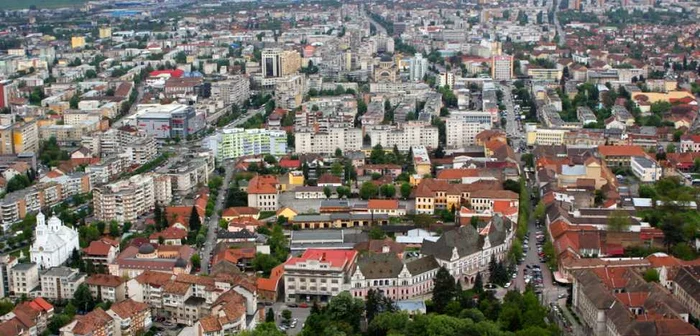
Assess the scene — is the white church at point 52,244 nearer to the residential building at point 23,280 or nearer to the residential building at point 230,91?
the residential building at point 23,280

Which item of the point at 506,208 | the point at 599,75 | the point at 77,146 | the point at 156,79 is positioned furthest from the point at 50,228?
the point at 599,75

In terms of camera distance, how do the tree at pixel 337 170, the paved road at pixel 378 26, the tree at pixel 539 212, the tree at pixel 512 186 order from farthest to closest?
1. the paved road at pixel 378 26
2. the tree at pixel 337 170
3. the tree at pixel 512 186
4. the tree at pixel 539 212

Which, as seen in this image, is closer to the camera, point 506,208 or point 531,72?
point 506,208

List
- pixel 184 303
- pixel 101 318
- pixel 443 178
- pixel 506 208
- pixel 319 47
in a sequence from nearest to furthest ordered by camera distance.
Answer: pixel 101 318 < pixel 184 303 < pixel 506 208 < pixel 443 178 < pixel 319 47

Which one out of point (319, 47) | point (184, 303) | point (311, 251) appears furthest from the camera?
point (319, 47)

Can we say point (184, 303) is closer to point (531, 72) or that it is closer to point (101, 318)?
point (101, 318)

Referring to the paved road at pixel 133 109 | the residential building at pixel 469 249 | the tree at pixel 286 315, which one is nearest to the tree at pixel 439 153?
the residential building at pixel 469 249
